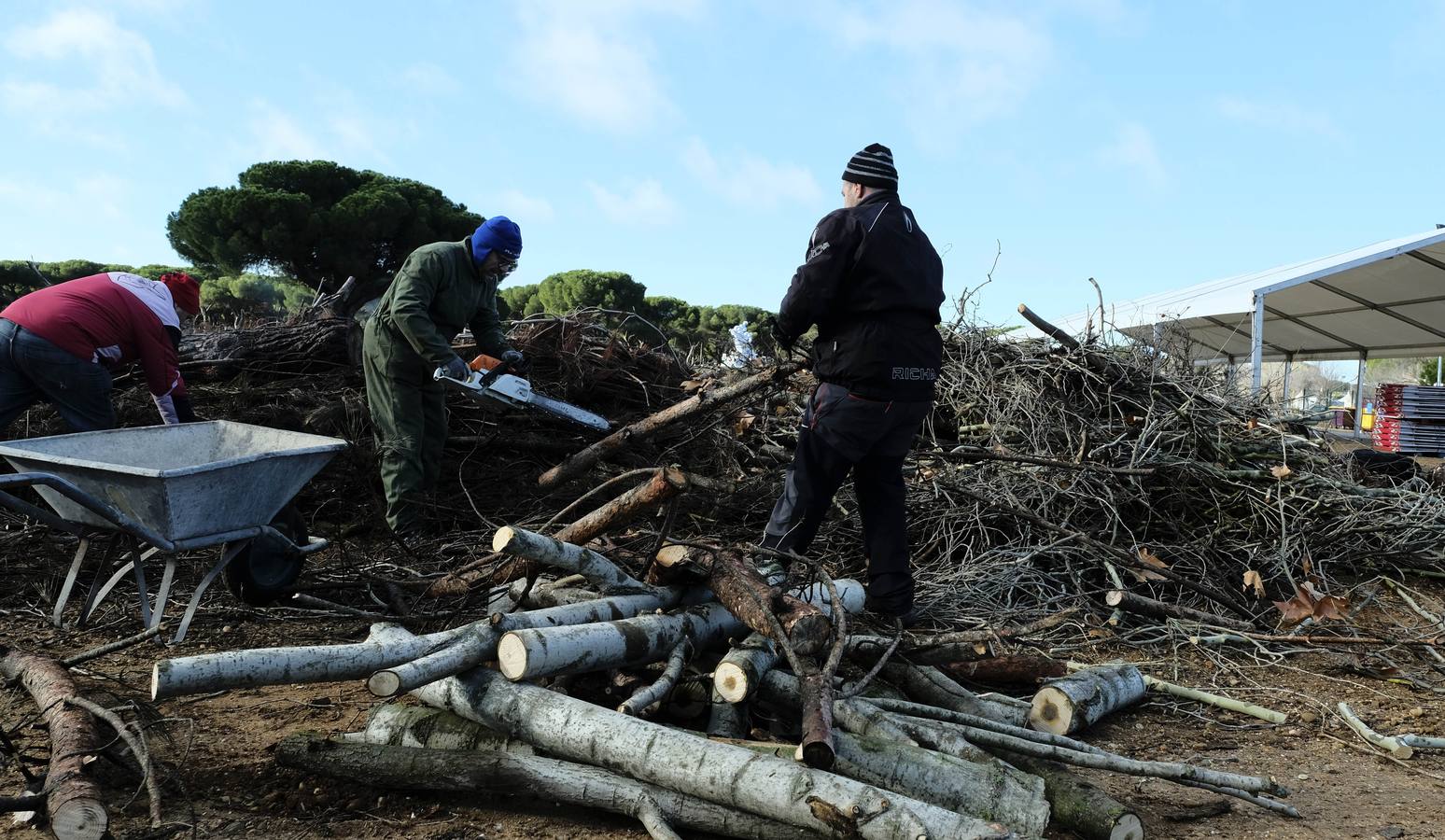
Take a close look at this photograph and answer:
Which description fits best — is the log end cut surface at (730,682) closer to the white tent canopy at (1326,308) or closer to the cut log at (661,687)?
the cut log at (661,687)

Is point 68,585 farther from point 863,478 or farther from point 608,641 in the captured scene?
point 863,478

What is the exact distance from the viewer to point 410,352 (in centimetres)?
523

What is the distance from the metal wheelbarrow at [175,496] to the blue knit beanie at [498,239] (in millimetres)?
1536

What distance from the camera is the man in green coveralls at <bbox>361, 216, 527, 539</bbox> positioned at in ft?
16.8

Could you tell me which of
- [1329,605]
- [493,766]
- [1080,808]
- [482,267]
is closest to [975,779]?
[1080,808]

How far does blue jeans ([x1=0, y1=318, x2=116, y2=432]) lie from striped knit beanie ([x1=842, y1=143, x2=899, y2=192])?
150 inches

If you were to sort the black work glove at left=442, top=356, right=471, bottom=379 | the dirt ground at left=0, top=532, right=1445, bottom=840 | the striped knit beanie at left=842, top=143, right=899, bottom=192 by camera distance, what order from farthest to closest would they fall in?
the black work glove at left=442, top=356, right=471, bottom=379 → the striped knit beanie at left=842, top=143, right=899, bottom=192 → the dirt ground at left=0, top=532, right=1445, bottom=840

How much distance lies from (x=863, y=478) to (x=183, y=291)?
3826 millimetres

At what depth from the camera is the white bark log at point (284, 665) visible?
2264 millimetres

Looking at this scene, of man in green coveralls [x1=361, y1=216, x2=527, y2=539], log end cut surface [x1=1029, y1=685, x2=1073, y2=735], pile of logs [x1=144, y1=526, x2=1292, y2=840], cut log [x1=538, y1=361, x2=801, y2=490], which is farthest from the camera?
man in green coveralls [x1=361, y1=216, x2=527, y2=539]

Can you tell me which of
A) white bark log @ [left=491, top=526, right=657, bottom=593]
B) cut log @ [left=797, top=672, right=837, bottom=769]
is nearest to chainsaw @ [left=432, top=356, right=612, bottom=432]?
white bark log @ [left=491, top=526, right=657, bottom=593]

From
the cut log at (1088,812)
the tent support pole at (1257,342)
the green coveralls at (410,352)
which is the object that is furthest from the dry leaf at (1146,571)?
the tent support pole at (1257,342)

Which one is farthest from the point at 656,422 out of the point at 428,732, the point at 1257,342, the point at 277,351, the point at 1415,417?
the point at 1415,417

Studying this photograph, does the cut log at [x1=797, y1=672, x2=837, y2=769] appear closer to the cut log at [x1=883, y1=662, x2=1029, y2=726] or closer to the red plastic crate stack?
the cut log at [x1=883, y1=662, x2=1029, y2=726]
